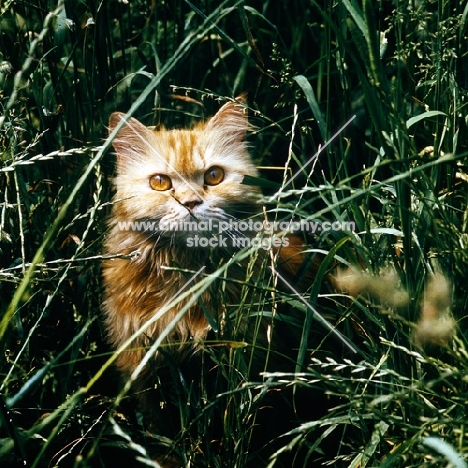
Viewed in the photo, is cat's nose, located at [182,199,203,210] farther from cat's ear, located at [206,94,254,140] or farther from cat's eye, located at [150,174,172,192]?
cat's ear, located at [206,94,254,140]

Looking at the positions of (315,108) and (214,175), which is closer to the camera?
(315,108)

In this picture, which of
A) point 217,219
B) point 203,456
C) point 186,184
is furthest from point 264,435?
point 186,184

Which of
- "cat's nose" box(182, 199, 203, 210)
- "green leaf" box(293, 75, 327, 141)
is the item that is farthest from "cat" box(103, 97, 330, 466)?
"green leaf" box(293, 75, 327, 141)

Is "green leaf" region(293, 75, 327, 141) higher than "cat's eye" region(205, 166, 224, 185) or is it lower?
higher

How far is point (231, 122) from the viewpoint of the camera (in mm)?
2342

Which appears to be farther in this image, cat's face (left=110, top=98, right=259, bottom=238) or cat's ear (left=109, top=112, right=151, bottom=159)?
cat's ear (left=109, top=112, right=151, bottom=159)

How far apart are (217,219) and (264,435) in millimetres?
696

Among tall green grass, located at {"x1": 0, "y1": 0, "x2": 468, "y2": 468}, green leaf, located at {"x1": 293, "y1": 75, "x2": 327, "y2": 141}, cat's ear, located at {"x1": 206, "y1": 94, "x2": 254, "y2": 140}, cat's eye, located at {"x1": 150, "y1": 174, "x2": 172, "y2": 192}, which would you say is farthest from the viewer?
cat's ear, located at {"x1": 206, "y1": 94, "x2": 254, "y2": 140}

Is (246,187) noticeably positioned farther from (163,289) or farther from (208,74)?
(208,74)

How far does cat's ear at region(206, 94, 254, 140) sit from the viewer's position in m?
2.32

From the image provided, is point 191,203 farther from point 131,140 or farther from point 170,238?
point 131,140

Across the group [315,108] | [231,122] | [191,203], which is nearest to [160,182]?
[191,203]

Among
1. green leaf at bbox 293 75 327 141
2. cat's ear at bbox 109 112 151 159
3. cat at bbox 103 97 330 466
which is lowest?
cat at bbox 103 97 330 466

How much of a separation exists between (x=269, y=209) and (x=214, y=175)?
11.2 inches
